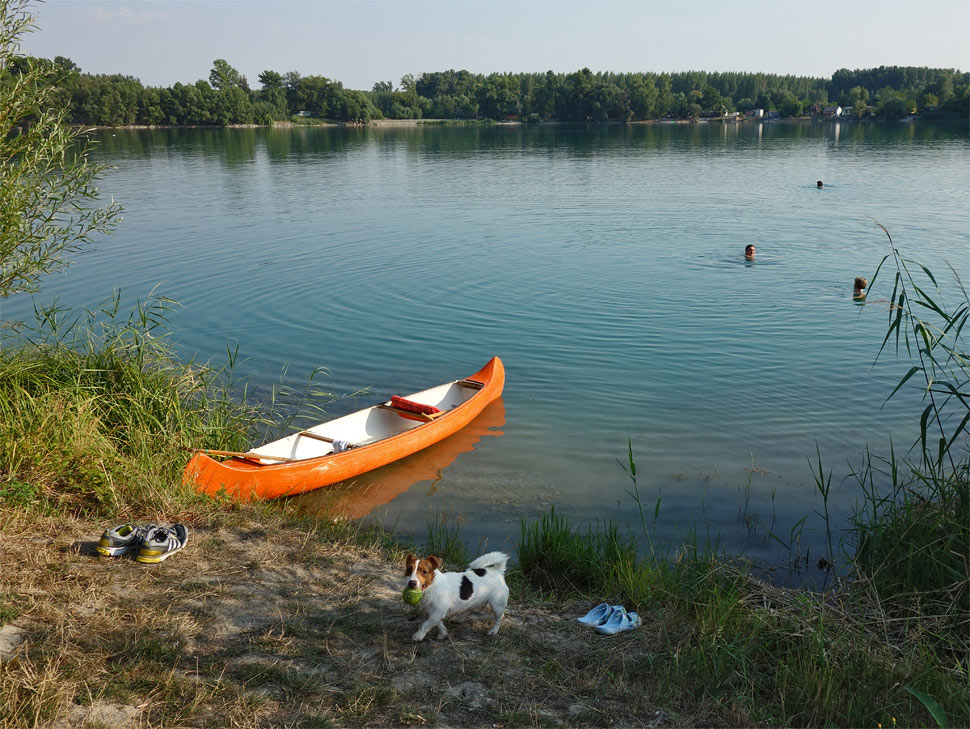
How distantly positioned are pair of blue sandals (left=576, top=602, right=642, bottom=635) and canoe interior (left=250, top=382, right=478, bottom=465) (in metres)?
5.21

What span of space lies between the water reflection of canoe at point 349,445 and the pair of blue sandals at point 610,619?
14.5ft

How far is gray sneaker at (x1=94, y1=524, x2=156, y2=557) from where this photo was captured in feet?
19.4

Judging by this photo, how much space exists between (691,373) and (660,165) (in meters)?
41.0

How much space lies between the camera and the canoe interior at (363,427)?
10.3 metres

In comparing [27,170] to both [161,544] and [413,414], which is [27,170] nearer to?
[161,544]

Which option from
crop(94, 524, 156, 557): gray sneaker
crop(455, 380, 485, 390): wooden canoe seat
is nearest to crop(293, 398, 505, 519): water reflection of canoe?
crop(455, 380, 485, 390): wooden canoe seat

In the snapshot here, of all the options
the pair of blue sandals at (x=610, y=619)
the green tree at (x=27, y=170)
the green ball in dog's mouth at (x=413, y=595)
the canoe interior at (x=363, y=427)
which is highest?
the green tree at (x=27, y=170)

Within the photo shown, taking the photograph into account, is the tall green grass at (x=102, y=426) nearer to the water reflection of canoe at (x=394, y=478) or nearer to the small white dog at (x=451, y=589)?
the water reflection of canoe at (x=394, y=478)

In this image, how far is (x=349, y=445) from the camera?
10695 millimetres

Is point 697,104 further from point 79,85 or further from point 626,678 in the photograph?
point 626,678

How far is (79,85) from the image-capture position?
10288cm

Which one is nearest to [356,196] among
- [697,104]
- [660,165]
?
[660,165]

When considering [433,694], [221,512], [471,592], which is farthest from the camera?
[221,512]

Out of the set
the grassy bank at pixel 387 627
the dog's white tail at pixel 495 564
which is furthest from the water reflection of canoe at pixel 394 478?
the dog's white tail at pixel 495 564
